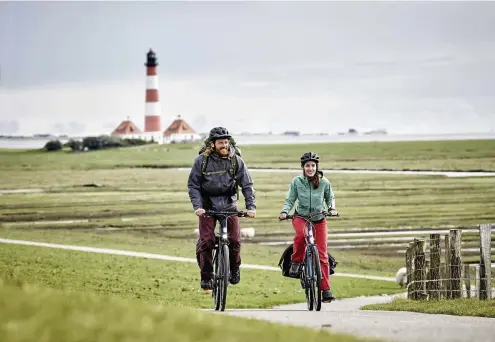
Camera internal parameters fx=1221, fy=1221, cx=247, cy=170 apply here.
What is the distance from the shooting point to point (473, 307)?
16234 mm

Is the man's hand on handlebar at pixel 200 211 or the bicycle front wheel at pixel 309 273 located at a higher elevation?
the man's hand on handlebar at pixel 200 211

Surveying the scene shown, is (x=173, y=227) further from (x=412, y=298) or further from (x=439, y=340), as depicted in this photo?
(x=439, y=340)

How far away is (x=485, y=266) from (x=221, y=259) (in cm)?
536

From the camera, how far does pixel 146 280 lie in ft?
83.5

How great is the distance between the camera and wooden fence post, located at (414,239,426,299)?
20859 millimetres

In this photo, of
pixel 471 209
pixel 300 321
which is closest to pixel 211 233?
pixel 300 321

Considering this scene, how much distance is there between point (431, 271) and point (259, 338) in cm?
1128

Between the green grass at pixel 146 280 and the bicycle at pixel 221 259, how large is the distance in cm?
449

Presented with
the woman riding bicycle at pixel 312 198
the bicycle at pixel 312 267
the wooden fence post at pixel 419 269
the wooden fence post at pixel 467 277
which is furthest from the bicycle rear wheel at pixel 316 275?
the wooden fence post at pixel 419 269

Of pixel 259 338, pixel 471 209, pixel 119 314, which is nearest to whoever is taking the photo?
pixel 259 338

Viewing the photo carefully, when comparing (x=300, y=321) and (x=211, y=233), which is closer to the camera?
(x=300, y=321)

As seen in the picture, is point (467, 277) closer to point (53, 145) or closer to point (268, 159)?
point (268, 159)

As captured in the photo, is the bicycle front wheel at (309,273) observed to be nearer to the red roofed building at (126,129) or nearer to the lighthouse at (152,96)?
the lighthouse at (152,96)

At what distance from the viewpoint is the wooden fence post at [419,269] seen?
20.9m
